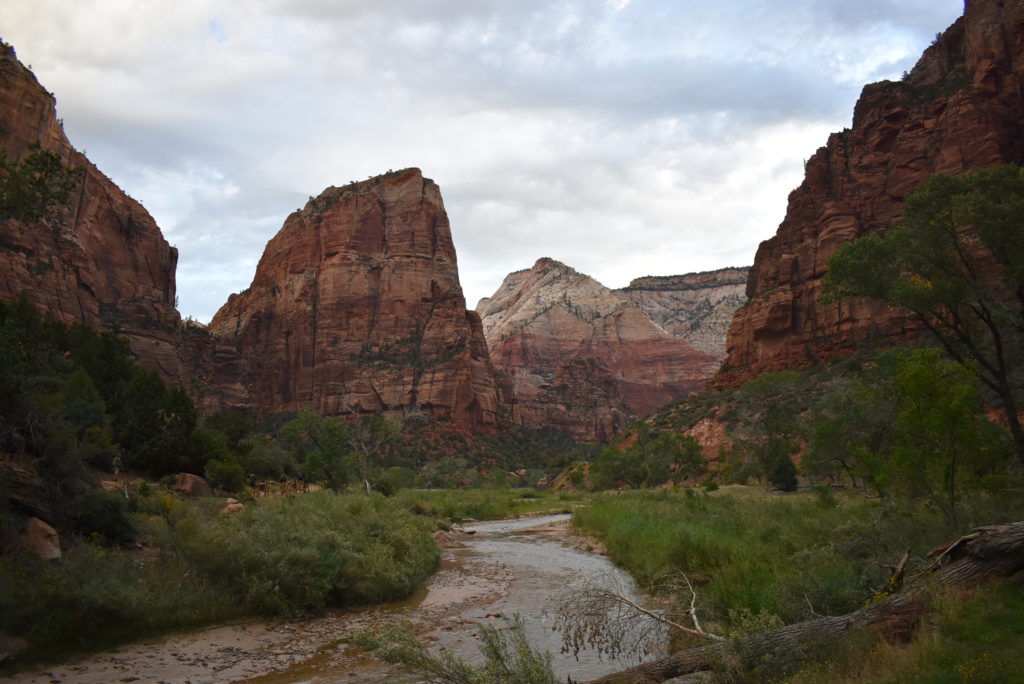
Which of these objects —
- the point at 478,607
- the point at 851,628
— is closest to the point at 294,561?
the point at 478,607

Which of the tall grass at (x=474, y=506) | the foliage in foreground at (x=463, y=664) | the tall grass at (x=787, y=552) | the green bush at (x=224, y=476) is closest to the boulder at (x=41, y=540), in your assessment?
the foliage in foreground at (x=463, y=664)

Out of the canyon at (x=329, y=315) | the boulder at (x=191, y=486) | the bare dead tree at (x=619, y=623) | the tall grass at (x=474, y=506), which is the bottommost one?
the tall grass at (x=474, y=506)

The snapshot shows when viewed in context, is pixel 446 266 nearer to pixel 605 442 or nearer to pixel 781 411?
pixel 605 442

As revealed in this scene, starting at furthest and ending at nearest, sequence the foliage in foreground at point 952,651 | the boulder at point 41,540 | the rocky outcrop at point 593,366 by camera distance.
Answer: the rocky outcrop at point 593,366 → the boulder at point 41,540 → the foliage in foreground at point 952,651

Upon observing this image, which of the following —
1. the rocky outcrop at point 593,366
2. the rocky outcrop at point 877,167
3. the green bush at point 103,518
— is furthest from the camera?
the rocky outcrop at point 593,366

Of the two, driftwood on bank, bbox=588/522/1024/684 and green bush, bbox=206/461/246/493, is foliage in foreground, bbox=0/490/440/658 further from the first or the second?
driftwood on bank, bbox=588/522/1024/684

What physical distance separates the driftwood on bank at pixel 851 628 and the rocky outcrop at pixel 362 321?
95.2 metres

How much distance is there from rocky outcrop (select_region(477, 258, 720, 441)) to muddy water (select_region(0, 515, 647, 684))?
12613 centimetres

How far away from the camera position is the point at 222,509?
18359mm

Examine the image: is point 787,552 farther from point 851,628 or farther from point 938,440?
point 851,628

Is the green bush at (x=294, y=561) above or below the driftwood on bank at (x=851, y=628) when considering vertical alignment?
below

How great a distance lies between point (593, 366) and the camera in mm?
167375

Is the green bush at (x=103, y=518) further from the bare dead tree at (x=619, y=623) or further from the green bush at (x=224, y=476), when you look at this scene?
the green bush at (x=224, y=476)

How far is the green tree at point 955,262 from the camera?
15.2 m
